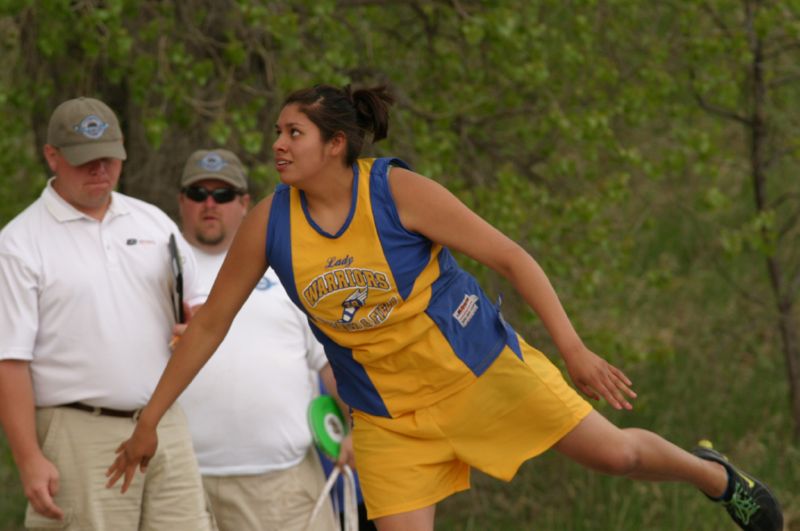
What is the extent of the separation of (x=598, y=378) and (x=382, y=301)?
2.23 ft

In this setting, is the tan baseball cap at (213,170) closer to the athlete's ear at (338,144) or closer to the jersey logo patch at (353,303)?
the athlete's ear at (338,144)

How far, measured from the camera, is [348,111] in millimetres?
4043

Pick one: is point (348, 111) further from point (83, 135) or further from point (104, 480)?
point (104, 480)

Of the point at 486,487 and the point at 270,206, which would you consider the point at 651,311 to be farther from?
the point at 270,206

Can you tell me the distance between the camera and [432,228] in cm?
391

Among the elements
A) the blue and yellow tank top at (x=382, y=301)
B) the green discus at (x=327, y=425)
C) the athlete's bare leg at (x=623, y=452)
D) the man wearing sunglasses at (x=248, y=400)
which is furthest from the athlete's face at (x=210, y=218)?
the athlete's bare leg at (x=623, y=452)

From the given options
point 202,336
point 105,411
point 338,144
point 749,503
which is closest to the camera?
point 338,144

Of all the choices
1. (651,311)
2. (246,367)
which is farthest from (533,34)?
(651,311)

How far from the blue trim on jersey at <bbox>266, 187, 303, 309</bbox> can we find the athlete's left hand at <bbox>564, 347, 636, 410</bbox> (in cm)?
85

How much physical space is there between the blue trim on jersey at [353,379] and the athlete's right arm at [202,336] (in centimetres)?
27

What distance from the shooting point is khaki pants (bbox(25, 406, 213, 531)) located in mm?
4336

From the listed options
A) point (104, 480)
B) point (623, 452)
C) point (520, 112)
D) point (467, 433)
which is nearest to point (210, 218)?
point (104, 480)

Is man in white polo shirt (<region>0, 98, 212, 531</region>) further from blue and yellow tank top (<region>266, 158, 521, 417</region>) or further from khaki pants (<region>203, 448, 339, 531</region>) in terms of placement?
blue and yellow tank top (<region>266, 158, 521, 417</region>)

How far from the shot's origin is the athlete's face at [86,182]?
14.5ft
